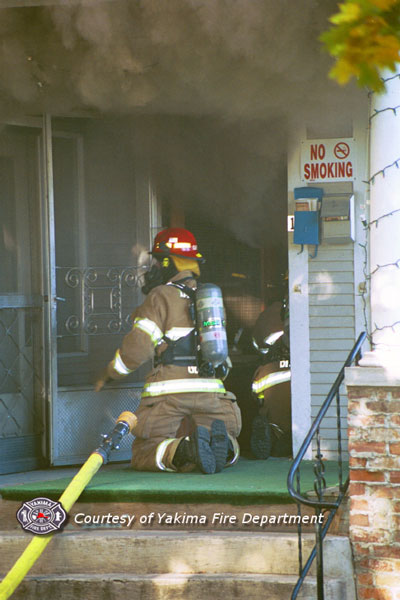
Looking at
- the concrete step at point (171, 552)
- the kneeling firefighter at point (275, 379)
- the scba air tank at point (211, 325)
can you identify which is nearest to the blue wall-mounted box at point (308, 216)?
the kneeling firefighter at point (275, 379)

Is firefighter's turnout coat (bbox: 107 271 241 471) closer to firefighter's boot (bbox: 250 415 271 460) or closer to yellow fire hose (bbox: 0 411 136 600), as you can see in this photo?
yellow fire hose (bbox: 0 411 136 600)

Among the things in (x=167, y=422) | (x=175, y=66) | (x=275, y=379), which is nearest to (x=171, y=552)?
(x=167, y=422)

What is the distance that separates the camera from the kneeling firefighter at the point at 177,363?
5922 mm

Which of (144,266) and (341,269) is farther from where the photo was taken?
(144,266)

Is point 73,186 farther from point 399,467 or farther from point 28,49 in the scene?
point 399,467

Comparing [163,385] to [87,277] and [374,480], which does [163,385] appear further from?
[374,480]

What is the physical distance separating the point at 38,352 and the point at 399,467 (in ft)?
10.5

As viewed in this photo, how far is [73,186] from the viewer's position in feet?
22.7

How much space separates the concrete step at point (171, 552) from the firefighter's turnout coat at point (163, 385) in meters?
1.01

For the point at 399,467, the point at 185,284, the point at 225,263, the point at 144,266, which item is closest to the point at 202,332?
the point at 185,284

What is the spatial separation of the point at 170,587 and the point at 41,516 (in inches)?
35.5

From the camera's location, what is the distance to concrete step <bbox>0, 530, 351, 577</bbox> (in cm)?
484

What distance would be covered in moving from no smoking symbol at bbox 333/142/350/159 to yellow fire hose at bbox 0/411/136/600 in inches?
101

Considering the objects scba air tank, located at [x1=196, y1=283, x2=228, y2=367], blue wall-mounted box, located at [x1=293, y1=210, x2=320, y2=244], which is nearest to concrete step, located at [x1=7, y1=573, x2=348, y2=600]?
scba air tank, located at [x1=196, y1=283, x2=228, y2=367]
